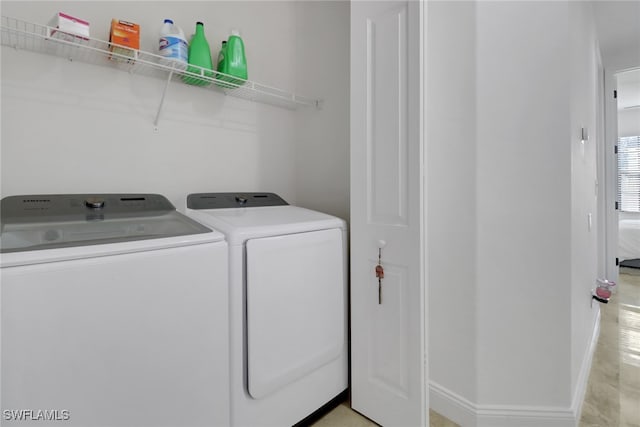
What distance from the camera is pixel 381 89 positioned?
158 centimetres

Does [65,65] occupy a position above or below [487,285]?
above

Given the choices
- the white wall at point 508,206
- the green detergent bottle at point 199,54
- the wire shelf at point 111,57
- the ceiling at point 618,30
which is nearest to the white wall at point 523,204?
the white wall at point 508,206

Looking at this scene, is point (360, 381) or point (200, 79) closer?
point (360, 381)

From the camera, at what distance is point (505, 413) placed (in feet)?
5.12

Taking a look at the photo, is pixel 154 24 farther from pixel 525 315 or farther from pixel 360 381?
pixel 525 315

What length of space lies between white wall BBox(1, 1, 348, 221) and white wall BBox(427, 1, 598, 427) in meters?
0.74

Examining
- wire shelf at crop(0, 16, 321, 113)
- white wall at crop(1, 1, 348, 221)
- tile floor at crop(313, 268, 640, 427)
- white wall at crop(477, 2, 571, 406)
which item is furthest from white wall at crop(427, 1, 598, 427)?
wire shelf at crop(0, 16, 321, 113)

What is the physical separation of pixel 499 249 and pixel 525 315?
0.34 m

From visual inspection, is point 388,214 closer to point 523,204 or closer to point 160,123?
point 523,204

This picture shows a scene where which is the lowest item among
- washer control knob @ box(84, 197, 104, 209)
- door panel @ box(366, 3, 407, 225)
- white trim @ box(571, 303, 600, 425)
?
white trim @ box(571, 303, 600, 425)

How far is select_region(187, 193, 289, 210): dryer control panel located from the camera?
5.75 ft

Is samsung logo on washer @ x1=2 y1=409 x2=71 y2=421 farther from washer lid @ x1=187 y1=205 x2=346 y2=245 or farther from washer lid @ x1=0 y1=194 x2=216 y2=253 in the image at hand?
washer lid @ x1=187 y1=205 x2=346 y2=245

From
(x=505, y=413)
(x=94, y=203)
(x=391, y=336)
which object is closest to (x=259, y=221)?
(x=94, y=203)

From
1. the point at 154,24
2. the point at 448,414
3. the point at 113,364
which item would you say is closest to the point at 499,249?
the point at 448,414
